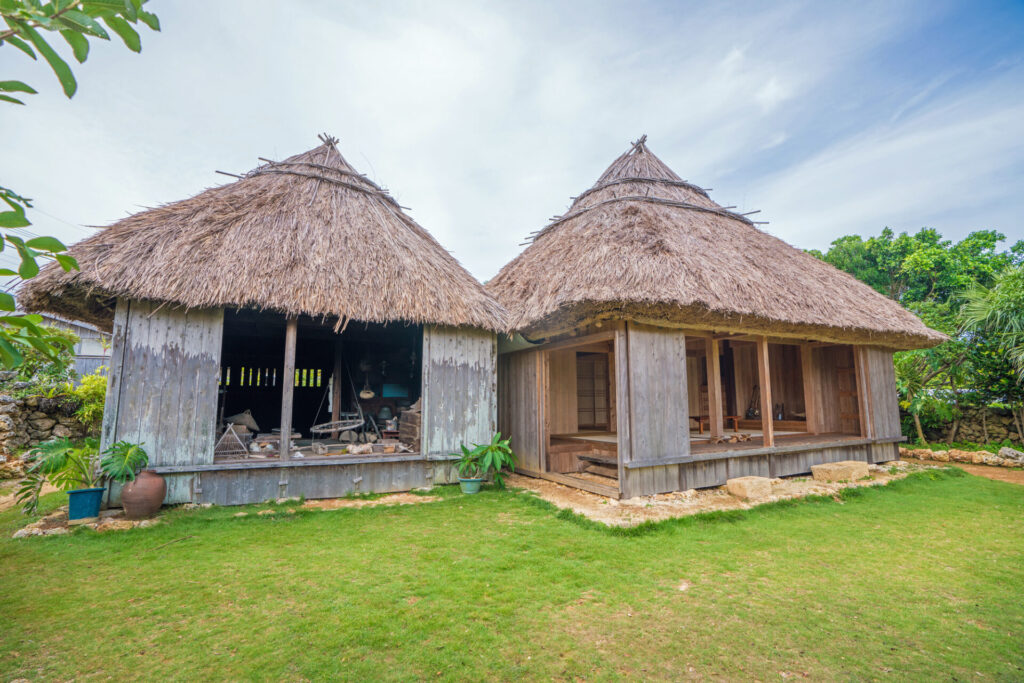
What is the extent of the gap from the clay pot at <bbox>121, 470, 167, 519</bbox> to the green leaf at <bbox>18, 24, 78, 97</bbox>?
528 centimetres

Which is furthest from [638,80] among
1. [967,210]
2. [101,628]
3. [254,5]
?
[967,210]

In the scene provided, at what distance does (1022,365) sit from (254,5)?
1328cm

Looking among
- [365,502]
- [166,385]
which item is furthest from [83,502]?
[365,502]

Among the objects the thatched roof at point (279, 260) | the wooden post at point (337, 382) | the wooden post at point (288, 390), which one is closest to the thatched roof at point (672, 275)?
the thatched roof at point (279, 260)

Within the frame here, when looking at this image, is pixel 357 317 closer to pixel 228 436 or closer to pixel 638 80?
pixel 228 436

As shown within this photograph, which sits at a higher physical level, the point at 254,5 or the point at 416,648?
the point at 254,5

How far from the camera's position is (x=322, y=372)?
1015 centimetres

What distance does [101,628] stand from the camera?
2721mm

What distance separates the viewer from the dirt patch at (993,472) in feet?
24.4

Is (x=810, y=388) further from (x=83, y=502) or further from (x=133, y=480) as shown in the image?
(x=83, y=502)

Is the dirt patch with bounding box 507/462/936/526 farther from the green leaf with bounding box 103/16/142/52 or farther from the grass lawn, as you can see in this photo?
the green leaf with bounding box 103/16/142/52

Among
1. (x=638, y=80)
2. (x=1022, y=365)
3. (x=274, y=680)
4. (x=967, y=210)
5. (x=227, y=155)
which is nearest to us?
(x=274, y=680)

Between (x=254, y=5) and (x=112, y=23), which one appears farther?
(x=254, y=5)

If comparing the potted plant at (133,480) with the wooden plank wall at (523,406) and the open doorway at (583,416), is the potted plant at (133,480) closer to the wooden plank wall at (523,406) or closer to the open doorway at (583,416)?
the wooden plank wall at (523,406)
